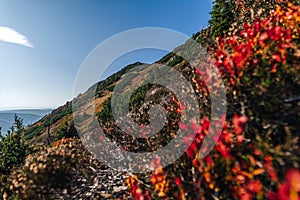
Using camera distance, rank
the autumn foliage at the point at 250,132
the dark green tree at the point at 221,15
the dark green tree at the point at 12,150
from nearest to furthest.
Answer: the autumn foliage at the point at 250,132
the dark green tree at the point at 12,150
the dark green tree at the point at 221,15

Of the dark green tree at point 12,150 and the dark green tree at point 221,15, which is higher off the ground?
the dark green tree at point 221,15

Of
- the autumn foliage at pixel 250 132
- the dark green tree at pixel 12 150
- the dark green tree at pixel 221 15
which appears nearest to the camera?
the autumn foliage at pixel 250 132

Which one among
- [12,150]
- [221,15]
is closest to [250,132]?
[12,150]

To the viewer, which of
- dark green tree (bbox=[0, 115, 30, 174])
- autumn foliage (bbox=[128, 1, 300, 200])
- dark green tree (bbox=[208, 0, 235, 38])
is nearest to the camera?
autumn foliage (bbox=[128, 1, 300, 200])

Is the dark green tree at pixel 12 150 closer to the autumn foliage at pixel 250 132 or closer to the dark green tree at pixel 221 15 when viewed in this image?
the autumn foliage at pixel 250 132

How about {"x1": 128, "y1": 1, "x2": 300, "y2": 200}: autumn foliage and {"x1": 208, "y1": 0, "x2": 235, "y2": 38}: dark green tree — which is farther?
{"x1": 208, "y1": 0, "x2": 235, "y2": 38}: dark green tree

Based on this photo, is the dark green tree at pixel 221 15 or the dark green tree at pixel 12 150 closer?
the dark green tree at pixel 12 150

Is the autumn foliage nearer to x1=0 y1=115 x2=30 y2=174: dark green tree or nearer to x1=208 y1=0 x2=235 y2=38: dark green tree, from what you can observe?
x1=0 y1=115 x2=30 y2=174: dark green tree

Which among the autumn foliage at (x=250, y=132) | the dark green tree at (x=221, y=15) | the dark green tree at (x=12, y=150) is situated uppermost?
the dark green tree at (x=221, y=15)

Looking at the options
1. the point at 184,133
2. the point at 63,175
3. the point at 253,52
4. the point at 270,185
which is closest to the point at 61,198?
the point at 63,175

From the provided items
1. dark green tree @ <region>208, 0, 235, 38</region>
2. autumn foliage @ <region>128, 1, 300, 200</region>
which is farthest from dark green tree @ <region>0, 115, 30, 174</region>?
dark green tree @ <region>208, 0, 235, 38</region>

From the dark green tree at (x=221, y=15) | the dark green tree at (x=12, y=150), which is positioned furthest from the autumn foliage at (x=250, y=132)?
the dark green tree at (x=221, y=15)

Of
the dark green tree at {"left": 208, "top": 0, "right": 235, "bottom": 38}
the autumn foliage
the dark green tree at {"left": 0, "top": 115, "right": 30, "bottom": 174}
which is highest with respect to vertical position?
the dark green tree at {"left": 208, "top": 0, "right": 235, "bottom": 38}

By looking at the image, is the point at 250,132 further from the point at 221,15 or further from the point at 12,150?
the point at 221,15
